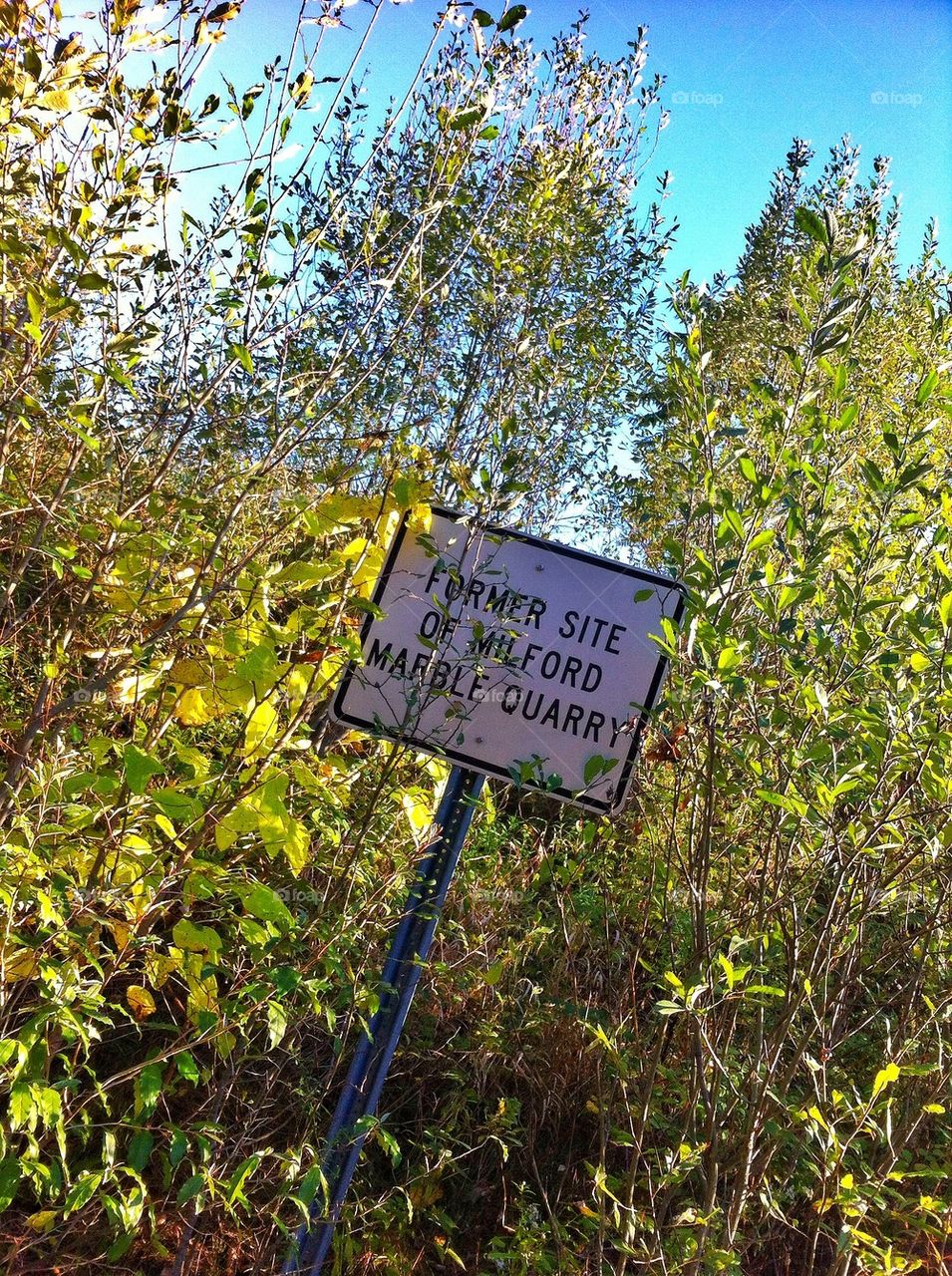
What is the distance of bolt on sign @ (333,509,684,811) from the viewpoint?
79.7 inches

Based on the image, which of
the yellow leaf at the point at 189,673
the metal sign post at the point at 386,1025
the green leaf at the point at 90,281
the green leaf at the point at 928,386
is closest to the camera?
the green leaf at the point at 90,281

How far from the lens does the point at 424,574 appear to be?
2123 mm

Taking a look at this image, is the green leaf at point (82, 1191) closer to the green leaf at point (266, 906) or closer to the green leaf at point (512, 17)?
the green leaf at point (266, 906)

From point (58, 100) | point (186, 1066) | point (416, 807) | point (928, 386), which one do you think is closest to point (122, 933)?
point (186, 1066)

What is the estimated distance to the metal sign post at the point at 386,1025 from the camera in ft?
6.36

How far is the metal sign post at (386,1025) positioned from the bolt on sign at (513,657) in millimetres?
125

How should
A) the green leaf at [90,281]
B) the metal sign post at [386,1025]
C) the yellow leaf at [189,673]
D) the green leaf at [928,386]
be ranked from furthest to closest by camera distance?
1. the yellow leaf at [189,673]
2. the metal sign post at [386,1025]
3. the green leaf at [928,386]
4. the green leaf at [90,281]

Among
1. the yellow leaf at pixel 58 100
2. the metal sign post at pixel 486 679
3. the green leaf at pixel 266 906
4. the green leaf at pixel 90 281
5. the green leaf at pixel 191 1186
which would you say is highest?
the yellow leaf at pixel 58 100

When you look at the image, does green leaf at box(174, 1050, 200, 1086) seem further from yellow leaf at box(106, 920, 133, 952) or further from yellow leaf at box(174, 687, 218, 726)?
yellow leaf at box(174, 687, 218, 726)

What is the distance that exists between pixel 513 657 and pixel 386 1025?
2.68 feet

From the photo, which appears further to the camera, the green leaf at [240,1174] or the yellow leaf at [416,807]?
the yellow leaf at [416,807]

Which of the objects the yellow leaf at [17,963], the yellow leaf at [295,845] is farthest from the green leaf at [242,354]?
the yellow leaf at [17,963]

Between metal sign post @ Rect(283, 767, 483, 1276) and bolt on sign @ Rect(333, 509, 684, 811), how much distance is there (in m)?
0.13

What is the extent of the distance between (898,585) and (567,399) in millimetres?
2412
